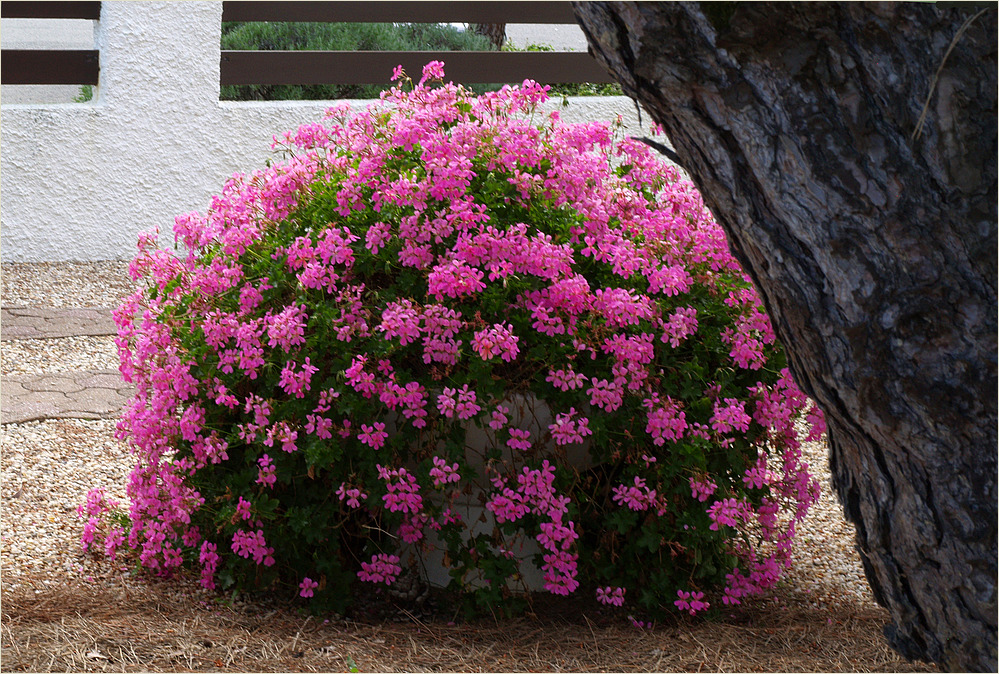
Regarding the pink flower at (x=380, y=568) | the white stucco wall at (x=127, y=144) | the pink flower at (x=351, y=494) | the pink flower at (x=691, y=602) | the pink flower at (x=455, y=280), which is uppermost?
the white stucco wall at (x=127, y=144)

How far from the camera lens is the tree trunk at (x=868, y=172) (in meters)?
1.27

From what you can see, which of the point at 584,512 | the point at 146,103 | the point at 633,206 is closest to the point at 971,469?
the point at 584,512

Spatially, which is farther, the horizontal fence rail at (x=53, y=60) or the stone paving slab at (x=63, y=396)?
the horizontal fence rail at (x=53, y=60)

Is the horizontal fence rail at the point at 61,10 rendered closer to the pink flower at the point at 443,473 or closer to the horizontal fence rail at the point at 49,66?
the horizontal fence rail at the point at 49,66

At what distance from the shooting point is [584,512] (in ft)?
7.84

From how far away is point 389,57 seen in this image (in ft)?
25.0

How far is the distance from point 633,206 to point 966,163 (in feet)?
4.57

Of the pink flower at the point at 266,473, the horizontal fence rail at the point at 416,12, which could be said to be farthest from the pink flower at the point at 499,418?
the horizontal fence rail at the point at 416,12

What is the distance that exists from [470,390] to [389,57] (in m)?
5.95

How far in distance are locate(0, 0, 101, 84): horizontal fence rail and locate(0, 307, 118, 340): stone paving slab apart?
85.8 inches

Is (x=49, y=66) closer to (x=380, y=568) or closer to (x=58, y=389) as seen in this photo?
(x=58, y=389)

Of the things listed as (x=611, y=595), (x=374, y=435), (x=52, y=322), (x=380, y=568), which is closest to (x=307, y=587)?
(x=380, y=568)

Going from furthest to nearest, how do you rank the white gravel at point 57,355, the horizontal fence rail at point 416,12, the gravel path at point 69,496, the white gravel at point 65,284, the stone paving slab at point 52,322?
the horizontal fence rail at point 416,12, the white gravel at point 65,284, the stone paving slab at point 52,322, the white gravel at point 57,355, the gravel path at point 69,496

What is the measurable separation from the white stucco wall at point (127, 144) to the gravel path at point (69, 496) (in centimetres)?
192
